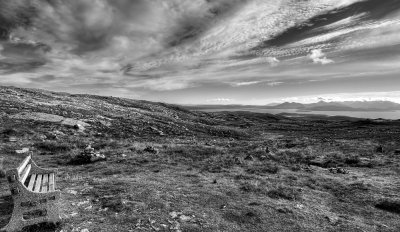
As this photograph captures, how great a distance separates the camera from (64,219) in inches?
303

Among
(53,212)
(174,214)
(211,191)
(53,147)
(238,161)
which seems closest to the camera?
(53,212)

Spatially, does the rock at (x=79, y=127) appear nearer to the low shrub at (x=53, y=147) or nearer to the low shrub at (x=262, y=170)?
the low shrub at (x=53, y=147)

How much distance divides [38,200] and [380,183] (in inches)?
627

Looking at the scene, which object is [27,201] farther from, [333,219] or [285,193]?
[333,219]

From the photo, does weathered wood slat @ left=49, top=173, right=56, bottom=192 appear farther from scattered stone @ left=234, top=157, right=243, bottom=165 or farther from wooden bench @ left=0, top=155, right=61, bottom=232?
scattered stone @ left=234, top=157, right=243, bottom=165

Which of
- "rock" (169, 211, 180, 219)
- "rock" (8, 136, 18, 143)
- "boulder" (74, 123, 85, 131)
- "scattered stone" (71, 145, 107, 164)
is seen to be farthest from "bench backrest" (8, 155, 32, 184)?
"boulder" (74, 123, 85, 131)

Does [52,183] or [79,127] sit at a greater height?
[52,183]

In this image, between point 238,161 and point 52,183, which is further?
point 238,161

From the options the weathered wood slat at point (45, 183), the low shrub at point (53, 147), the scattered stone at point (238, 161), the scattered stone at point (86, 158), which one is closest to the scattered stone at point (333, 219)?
the scattered stone at point (238, 161)

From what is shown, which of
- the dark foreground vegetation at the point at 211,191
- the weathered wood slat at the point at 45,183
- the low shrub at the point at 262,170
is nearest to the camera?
the weathered wood slat at the point at 45,183

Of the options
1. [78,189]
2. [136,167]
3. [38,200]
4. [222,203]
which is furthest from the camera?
[136,167]

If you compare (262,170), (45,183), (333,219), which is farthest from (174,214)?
(262,170)

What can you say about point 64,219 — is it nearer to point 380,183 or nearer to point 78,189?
point 78,189

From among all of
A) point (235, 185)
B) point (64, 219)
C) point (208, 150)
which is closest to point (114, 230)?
point (64, 219)
